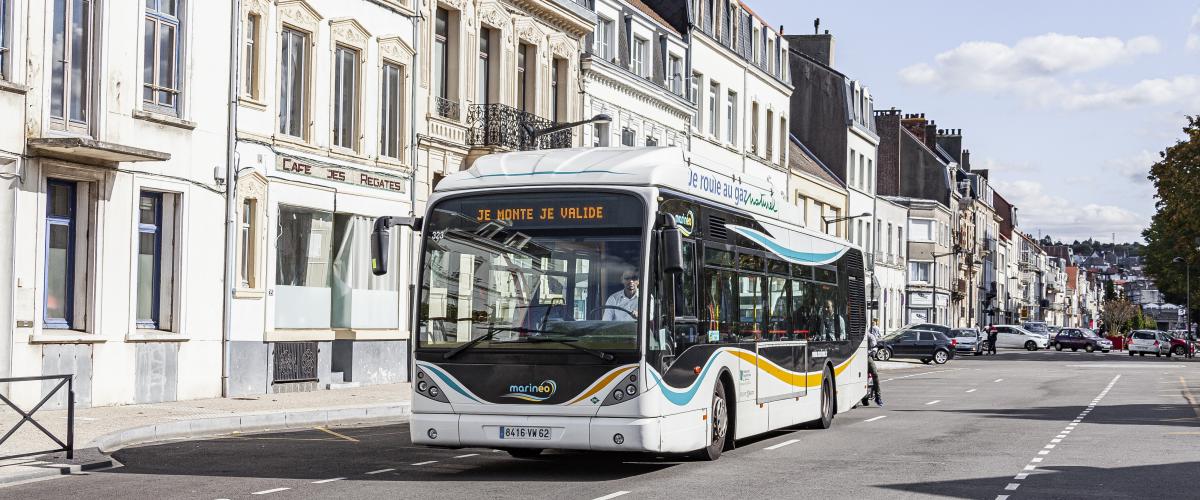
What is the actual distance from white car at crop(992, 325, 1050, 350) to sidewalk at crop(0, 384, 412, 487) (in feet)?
215

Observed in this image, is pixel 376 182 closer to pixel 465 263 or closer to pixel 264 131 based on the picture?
pixel 264 131

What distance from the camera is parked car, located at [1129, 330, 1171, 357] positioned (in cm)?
7725

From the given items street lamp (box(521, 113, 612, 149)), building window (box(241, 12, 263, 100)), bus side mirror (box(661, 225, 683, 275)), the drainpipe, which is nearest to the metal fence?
bus side mirror (box(661, 225, 683, 275))

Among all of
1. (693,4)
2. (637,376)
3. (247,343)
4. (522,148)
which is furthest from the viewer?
(693,4)

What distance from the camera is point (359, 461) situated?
15539 mm

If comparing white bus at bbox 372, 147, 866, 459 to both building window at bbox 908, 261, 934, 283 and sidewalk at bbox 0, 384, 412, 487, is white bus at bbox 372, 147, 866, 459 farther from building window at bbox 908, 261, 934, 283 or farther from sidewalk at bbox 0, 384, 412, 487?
building window at bbox 908, 261, 934, 283

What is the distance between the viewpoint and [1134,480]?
1426 centimetres

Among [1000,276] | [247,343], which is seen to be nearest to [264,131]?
[247,343]

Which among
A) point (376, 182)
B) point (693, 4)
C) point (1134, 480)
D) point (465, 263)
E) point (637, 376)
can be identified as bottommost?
point (1134, 480)

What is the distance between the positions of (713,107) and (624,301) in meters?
37.6

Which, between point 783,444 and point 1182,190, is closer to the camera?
point 783,444

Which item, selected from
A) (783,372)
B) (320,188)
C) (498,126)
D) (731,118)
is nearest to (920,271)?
(731,118)

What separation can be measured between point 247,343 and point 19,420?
11360mm

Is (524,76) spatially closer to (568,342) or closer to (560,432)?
(568,342)
